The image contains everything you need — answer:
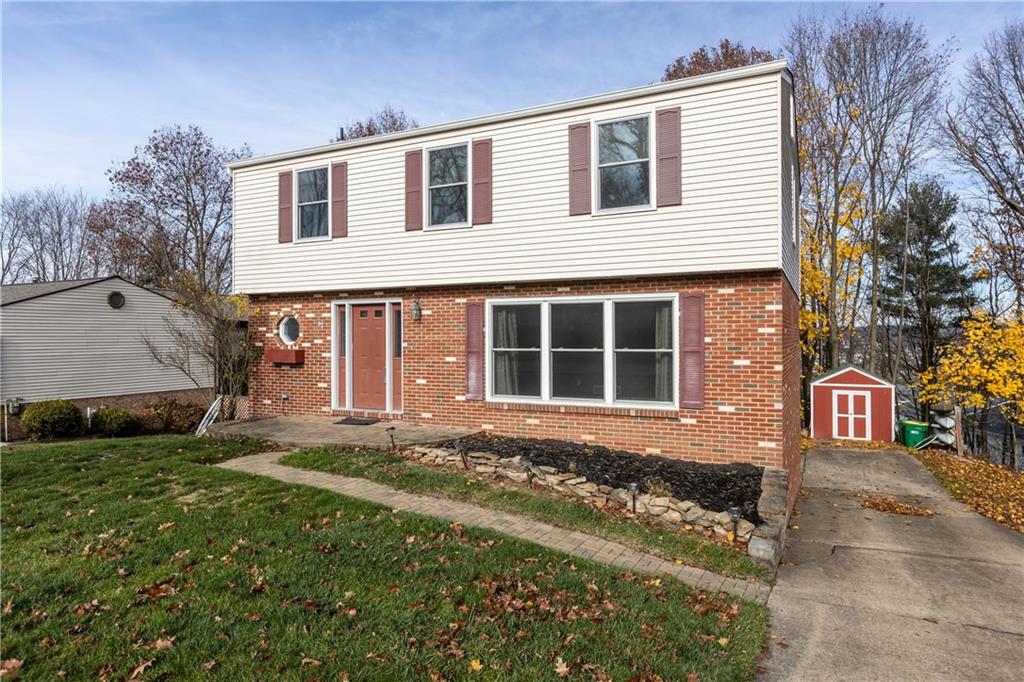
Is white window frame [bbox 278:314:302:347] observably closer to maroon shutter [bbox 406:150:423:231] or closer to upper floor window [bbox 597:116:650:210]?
maroon shutter [bbox 406:150:423:231]

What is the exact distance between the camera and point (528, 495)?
261 inches

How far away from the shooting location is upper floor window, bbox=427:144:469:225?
379 inches

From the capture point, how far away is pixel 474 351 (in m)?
9.56

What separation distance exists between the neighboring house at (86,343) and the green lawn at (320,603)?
15148 millimetres

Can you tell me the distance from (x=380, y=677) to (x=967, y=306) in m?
26.4

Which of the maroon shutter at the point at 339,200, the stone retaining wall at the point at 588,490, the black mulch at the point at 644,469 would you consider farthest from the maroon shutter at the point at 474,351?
the maroon shutter at the point at 339,200

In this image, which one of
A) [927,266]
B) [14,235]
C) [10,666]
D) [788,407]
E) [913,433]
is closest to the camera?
[10,666]

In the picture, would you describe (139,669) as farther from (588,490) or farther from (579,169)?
(579,169)

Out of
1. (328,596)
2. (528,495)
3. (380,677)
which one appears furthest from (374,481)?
(380,677)

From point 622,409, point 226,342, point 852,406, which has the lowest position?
point 852,406

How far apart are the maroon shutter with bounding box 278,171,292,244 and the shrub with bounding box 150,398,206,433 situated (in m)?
11.0

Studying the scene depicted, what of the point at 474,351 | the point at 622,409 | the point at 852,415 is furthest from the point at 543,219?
the point at 852,415

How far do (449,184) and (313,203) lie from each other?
Answer: 3.18 meters

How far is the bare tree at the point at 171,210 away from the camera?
89.0ft
